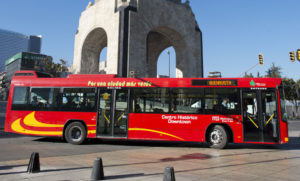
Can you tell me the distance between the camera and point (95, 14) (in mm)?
29703

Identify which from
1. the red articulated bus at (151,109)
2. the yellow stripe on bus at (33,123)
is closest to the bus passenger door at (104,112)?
the red articulated bus at (151,109)

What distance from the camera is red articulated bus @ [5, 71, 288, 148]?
948 cm

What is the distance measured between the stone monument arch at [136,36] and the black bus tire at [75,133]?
14.2 metres

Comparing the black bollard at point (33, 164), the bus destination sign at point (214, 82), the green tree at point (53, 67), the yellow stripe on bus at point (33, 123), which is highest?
the green tree at point (53, 67)

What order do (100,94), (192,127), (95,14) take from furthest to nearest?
1. (95,14)
2. (100,94)
3. (192,127)

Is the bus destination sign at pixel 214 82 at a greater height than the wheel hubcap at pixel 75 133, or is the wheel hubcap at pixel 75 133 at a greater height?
the bus destination sign at pixel 214 82

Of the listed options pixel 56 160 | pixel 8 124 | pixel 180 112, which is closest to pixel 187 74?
pixel 180 112

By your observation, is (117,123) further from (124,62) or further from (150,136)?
(124,62)

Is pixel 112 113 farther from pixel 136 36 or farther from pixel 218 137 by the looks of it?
pixel 136 36

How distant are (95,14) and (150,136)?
2462cm

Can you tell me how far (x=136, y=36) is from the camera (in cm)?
2588

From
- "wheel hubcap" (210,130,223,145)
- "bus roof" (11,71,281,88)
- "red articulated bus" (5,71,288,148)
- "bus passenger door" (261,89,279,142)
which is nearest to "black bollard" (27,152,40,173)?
"red articulated bus" (5,71,288,148)

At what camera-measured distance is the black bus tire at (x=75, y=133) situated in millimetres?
10625

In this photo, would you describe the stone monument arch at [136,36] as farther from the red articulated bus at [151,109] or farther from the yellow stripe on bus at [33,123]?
the yellow stripe on bus at [33,123]
